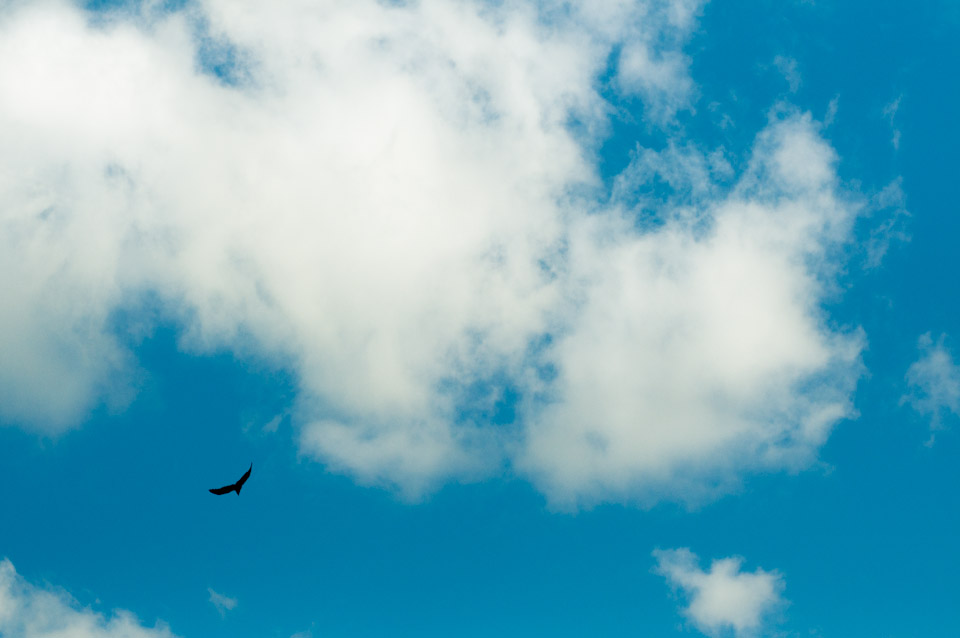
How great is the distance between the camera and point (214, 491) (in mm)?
91125
